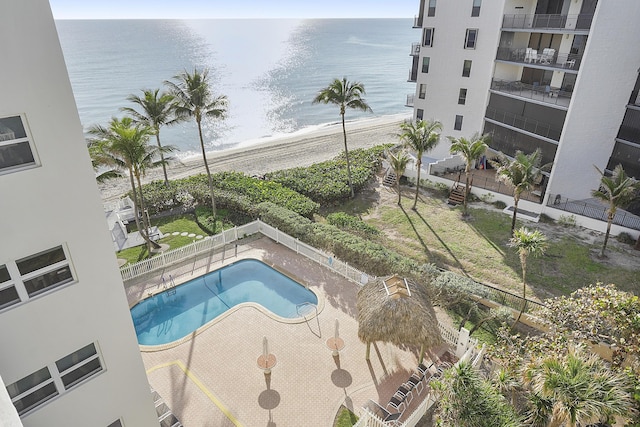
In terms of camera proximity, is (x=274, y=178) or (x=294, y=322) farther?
(x=274, y=178)

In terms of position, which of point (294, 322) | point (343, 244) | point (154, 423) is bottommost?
point (294, 322)

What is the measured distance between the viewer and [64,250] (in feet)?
24.0

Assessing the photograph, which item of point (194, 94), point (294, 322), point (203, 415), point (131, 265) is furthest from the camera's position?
point (194, 94)

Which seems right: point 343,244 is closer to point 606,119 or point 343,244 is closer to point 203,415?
Answer: point 203,415

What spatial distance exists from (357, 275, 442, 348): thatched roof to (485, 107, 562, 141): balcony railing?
65.4 ft

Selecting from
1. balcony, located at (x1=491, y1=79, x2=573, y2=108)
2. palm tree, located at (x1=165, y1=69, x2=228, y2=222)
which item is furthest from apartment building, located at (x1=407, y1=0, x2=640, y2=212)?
palm tree, located at (x1=165, y1=69, x2=228, y2=222)

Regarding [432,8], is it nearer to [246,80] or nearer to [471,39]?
[471,39]

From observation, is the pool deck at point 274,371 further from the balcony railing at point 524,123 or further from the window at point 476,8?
the window at point 476,8

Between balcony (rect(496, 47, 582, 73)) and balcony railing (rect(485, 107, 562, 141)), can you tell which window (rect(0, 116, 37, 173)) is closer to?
balcony (rect(496, 47, 582, 73))

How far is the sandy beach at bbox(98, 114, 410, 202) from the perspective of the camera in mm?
38312

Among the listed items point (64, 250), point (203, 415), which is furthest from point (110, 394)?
point (203, 415)

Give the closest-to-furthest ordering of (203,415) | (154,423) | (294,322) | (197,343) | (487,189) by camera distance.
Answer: (154,423), (203,415), (197,343), (294,322), (487,189)

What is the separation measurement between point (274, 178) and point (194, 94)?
30.6 ft

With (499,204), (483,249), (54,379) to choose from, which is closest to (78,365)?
(54,379)
